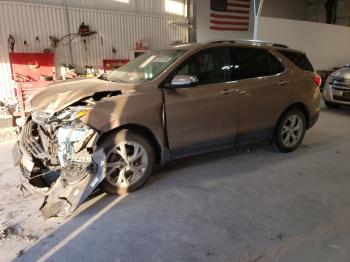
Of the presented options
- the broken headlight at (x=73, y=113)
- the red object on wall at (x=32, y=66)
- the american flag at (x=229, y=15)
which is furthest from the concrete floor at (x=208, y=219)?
the american flag at (x=229, y=15)

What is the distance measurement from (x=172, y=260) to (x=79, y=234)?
0.87m

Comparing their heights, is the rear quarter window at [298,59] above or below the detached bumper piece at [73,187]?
above

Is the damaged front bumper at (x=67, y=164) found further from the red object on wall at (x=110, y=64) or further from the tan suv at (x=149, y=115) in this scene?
the red object on wall at (x=110, y=64)

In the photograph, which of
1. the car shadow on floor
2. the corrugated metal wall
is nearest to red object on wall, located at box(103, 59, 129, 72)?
the corrugated metal wall

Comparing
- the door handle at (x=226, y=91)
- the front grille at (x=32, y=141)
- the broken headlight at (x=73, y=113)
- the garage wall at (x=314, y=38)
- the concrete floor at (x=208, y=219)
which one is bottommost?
the concrete floor at (x=208, y=219)

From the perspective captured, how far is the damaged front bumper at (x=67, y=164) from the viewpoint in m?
2.90

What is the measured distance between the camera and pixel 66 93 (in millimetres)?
3150

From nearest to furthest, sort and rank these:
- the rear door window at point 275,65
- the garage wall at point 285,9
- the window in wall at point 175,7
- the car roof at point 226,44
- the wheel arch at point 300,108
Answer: the car roof at point 226,44 → the rear door window at point 275,65 → the wheel arch at point 300,108 → the window in wall at point 175,7 → the garage wall at point 285,9

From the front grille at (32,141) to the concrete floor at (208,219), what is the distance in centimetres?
53

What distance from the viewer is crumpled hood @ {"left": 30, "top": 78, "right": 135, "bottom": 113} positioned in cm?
308

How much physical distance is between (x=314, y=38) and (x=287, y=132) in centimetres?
865

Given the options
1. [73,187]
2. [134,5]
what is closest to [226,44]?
[73,187]

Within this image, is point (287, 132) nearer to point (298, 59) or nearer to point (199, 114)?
point (298, 59)

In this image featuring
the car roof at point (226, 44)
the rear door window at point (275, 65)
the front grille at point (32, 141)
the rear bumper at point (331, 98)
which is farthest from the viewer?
the rear bumper at point (331, 98)
